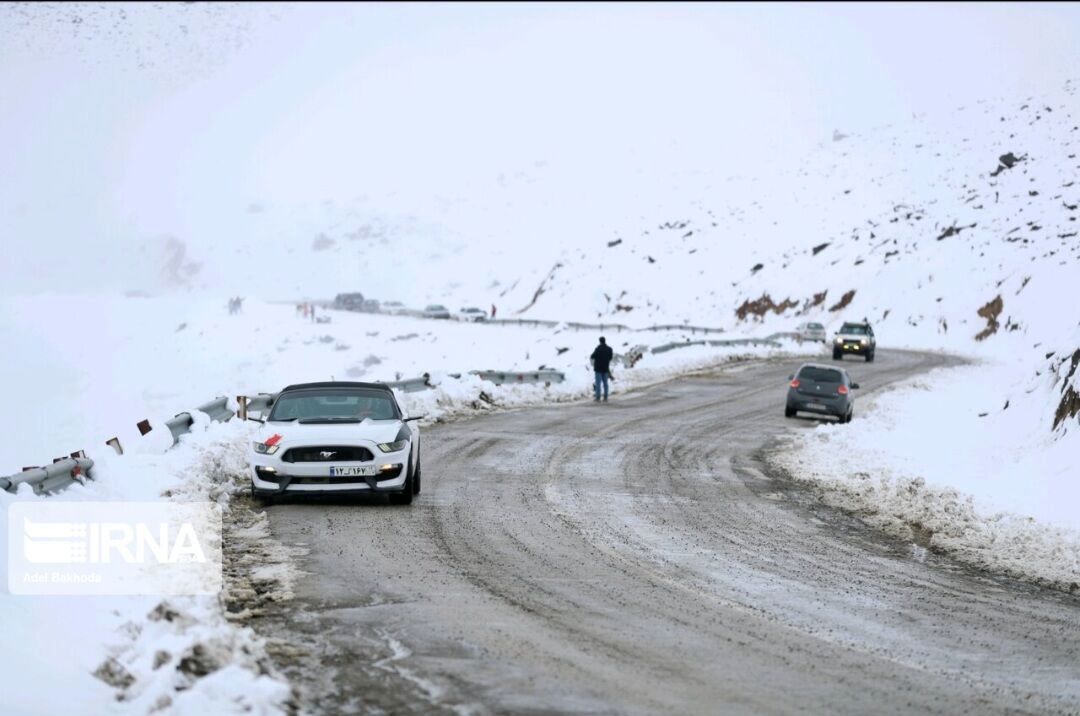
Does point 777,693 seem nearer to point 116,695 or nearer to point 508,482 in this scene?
point 116,695

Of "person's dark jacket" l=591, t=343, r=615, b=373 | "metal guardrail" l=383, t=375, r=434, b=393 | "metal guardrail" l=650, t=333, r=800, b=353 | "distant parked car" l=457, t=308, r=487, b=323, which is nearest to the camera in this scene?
"metal guardrail" l=383, t=375, r=434, b=393

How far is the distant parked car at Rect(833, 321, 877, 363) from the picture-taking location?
50281mm

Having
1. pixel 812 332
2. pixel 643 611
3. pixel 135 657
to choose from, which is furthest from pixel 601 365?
pixel 812 332

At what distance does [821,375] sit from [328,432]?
56.6 ft

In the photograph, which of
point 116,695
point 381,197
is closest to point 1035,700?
point 116,695

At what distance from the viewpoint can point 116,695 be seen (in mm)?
6285

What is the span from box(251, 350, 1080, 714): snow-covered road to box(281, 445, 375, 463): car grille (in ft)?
1.88

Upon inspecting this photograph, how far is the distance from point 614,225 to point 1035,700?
100403 millimetres

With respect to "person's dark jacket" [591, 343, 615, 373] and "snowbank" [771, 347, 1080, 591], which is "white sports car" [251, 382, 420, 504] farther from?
"person's dark jacket" [591, 343, 615, 373]

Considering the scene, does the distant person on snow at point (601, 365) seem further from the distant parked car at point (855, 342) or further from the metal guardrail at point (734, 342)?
the distant parked car at point (855, 342)

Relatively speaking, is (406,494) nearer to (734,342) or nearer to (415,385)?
(415,385)

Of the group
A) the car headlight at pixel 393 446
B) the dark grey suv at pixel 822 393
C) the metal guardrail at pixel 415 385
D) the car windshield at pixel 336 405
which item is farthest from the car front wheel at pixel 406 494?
the dark grey suv at pixel 822 393

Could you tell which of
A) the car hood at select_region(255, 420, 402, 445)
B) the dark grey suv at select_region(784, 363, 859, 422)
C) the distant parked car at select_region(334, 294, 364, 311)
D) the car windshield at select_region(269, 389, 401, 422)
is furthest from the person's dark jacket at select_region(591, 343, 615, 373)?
the distant parked car at select_region(334, 294, 364, 311)

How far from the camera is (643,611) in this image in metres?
8.69
